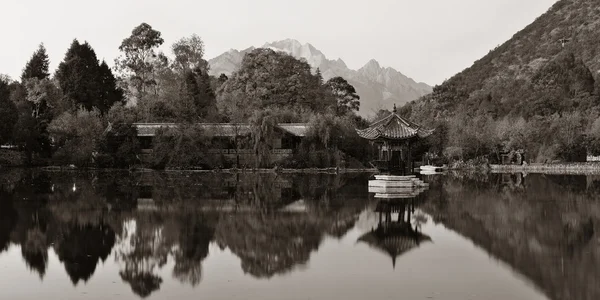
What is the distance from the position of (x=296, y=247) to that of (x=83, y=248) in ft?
14.3

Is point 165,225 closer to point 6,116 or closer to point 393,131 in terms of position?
point 393,131

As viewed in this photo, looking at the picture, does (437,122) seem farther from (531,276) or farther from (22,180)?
(531,276)

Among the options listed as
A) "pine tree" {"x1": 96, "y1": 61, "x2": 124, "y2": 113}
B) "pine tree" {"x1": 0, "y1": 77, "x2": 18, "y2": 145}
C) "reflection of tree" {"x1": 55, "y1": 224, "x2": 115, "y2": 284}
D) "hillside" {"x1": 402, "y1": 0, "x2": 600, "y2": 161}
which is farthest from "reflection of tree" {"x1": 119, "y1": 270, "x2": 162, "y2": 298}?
"pine tree" {"x1": 96, "y1": 61, "x2": 124, "y2": 113}

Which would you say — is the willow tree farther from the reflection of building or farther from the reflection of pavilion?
the reflection of building

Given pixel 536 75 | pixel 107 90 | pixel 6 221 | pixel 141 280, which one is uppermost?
pixel 536 75

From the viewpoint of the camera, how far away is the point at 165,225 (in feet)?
48.7

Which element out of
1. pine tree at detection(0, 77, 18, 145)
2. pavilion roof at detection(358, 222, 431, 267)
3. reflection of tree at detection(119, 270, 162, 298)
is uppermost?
pine tree at detection(0, 77, 18, 145)

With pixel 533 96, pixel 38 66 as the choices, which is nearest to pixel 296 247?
pixel 38 66

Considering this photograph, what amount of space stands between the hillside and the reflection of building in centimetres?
3251

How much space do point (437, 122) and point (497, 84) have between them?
37.3m

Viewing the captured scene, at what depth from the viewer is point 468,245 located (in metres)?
12.7

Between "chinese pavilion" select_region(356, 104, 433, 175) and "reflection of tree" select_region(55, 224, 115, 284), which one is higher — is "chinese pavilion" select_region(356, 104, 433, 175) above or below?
above

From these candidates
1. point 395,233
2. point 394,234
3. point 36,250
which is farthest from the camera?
point 395,233

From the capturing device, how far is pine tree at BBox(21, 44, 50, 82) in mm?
55969
